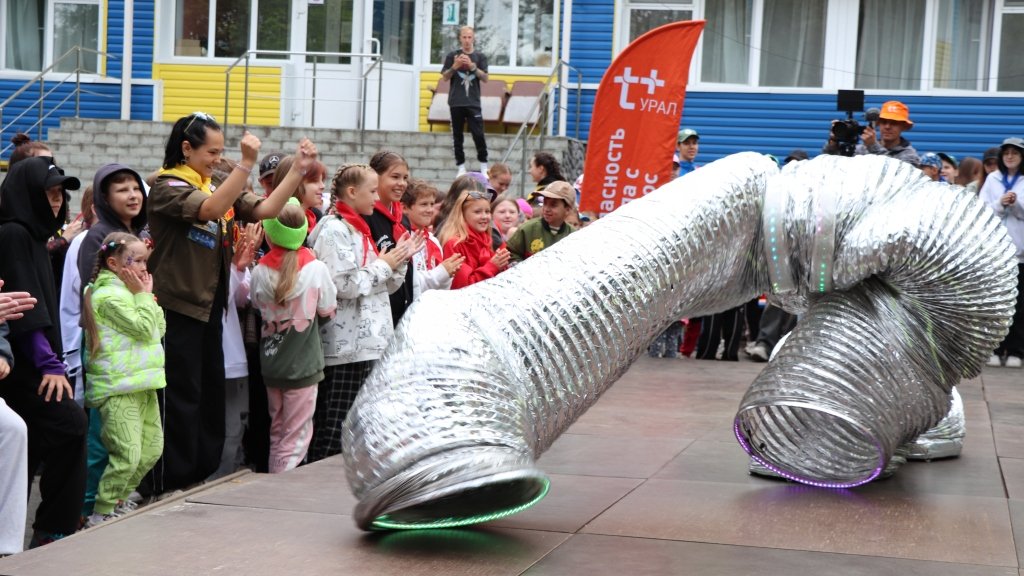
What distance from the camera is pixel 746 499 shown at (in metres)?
4.92

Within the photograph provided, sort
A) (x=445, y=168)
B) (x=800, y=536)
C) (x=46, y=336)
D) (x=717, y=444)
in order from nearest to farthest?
(x=800, y=536)
(x=46, y=336)
(x=717, y=444)
(x=445, y=168)

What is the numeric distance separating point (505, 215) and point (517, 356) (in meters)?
6.06

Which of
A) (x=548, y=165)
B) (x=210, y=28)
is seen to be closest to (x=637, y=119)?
(x=548, y=165)

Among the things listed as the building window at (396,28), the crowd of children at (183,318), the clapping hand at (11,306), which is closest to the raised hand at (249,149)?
the crowd of children at (183,318)

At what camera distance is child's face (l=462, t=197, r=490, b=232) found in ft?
28.3

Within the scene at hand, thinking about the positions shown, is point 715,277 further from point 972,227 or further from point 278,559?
point 278,559

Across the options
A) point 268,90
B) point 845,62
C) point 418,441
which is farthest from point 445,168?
point 418,441

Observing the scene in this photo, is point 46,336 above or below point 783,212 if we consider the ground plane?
below

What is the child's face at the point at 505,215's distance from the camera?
1021cm

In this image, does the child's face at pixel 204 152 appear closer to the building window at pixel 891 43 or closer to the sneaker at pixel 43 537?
the sneaker at pixel 43 537

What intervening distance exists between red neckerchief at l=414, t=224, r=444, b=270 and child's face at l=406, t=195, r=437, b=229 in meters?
0.08

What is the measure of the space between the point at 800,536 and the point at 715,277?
116cm

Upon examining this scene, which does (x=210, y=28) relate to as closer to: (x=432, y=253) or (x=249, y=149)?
(x=432, y=253)

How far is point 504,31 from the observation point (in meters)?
19.6
